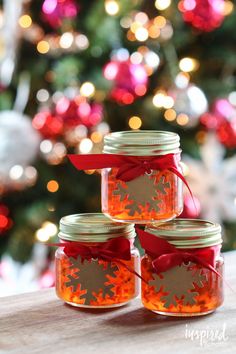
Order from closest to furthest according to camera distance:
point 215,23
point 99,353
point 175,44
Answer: point 99,353 → point 215,23 → point 175,44

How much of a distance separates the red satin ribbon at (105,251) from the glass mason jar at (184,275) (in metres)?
0.05

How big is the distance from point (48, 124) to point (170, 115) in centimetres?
39

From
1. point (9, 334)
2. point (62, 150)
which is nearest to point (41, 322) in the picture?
point (9, 334)

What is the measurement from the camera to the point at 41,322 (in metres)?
1.14

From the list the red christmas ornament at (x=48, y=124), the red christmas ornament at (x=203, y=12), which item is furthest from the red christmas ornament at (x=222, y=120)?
the red christmas ornament at (x=48, y=124)

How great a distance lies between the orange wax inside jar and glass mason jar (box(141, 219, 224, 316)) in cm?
5

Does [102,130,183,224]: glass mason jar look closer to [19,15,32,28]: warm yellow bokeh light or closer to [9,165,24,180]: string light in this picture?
[9,165,24,180]: string light

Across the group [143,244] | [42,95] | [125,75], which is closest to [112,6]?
[125,75]

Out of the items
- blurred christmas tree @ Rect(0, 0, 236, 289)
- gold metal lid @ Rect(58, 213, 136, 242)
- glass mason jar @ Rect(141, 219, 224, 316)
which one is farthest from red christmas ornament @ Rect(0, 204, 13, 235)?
glass mason jar @ Rect(141, 219, 224, 316)

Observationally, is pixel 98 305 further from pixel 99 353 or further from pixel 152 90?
pixel 152 90

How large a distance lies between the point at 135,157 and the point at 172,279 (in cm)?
21

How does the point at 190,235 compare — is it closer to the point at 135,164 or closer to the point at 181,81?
the point at 135,164

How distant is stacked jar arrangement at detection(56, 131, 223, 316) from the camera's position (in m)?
1.16

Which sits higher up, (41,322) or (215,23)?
(215,23)
